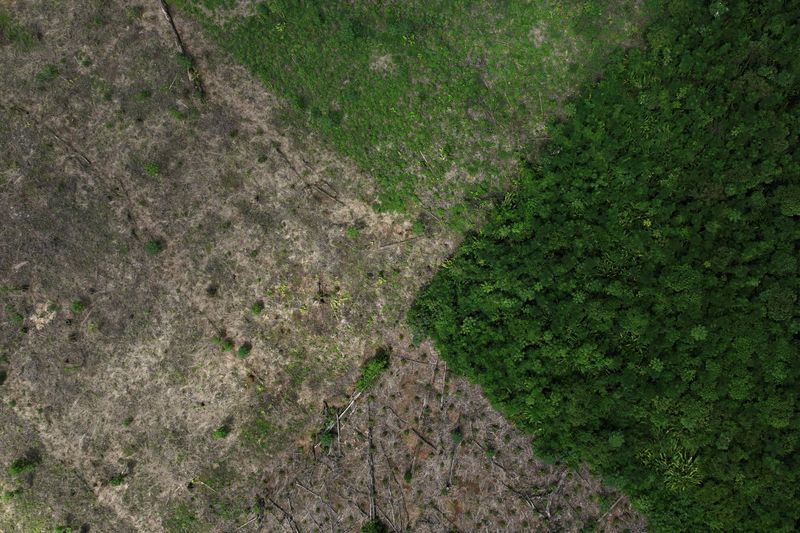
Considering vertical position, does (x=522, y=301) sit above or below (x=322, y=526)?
above

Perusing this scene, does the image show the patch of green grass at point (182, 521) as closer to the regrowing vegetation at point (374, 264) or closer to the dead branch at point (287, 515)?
the regrowing vegetation at point (374, 264)

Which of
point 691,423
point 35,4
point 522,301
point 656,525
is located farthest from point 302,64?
point 656,525

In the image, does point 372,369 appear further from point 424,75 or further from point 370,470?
point 424,75

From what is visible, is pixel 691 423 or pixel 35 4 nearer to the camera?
pixel 691 423

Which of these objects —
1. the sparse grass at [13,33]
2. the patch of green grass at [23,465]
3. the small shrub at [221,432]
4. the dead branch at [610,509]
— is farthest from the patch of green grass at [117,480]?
the dead branch at [610,509]

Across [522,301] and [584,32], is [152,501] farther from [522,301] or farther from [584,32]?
[584,32]

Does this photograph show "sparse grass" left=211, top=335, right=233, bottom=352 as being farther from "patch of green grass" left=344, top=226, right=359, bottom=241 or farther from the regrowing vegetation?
"patch of green grass" left=344, top=226, right=359, bottom=241
